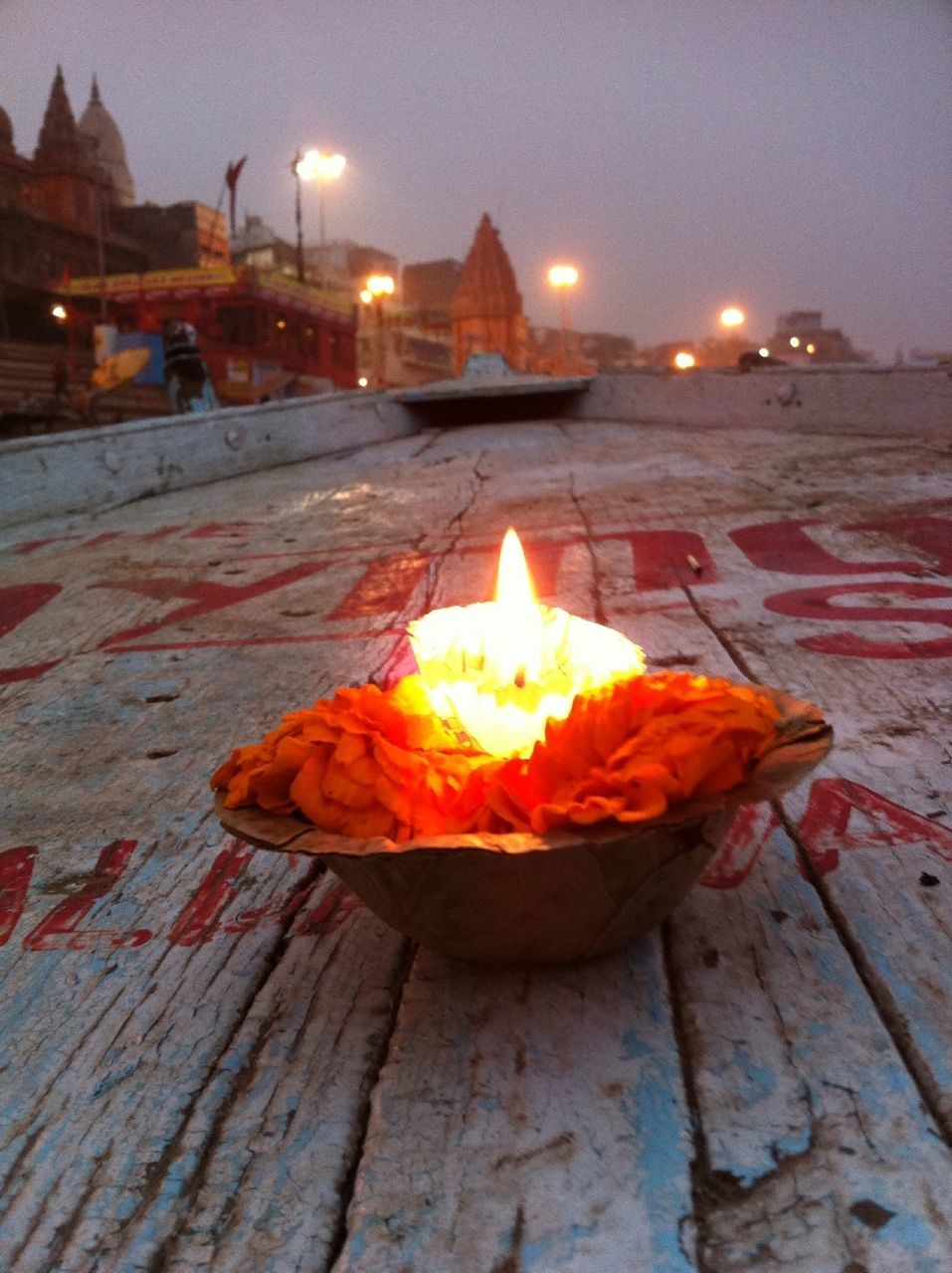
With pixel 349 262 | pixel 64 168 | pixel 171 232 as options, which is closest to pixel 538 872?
pixel 64 168

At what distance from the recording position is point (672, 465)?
21.5 ft

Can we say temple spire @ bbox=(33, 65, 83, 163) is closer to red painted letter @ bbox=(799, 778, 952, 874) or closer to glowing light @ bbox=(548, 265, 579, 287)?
glowing light @ bbox=(548, 265, 579, 287)

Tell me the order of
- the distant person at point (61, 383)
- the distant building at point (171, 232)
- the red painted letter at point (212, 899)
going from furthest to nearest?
the distant building at point (171, 232) → the distant person at point (61, 383) → the red painted letter at point (212, 899)

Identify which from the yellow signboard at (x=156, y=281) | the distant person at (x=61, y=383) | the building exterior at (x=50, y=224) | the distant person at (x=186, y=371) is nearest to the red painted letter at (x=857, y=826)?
the distant person at (x=186, y=371)

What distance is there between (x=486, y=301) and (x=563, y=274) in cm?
1223

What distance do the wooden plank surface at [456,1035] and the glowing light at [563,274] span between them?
3017 cm

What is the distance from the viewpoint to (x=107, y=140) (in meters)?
54.9

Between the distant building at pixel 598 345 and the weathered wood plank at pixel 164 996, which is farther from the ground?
the distant building at pixel 598 345

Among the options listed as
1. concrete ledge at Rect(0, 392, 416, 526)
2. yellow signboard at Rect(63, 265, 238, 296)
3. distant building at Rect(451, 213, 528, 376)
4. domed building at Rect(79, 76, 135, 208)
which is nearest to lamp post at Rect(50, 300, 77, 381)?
yellow signboard at Rect(63, 265, 238, 296)

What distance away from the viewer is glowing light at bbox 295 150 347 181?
77.3 ft

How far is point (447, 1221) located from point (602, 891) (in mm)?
440

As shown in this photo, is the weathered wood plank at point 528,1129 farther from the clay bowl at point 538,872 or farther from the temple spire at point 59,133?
the temple spire at point 59,133

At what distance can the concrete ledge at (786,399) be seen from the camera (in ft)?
23.1

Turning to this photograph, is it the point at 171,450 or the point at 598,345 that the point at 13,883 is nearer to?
the point at 171,450
